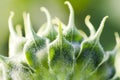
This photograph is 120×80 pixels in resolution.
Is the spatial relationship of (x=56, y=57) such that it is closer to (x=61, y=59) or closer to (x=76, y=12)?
(x=61, y=59)

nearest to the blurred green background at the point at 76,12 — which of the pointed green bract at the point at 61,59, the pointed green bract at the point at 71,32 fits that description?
the pointed green bract at the point at 71,32

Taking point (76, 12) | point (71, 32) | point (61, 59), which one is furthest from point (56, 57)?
point (76, 12)

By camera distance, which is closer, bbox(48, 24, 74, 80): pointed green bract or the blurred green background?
bbox(48, 24, 74, 80): pointed green bract

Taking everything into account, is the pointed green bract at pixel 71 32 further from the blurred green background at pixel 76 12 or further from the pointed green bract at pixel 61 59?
the blurred green background at pixel 76 12

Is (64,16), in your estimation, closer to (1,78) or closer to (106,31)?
(106,31)

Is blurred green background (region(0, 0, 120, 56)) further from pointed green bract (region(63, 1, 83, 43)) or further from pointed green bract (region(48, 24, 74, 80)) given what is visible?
pointed green bract (region(48, 24, 74, 80))

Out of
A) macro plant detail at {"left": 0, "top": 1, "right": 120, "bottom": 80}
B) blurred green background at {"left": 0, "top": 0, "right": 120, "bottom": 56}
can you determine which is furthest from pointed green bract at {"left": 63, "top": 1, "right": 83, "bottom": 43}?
blurred green background at {"left": 0, "top": 0, "right": 120, "bottom": 56}
